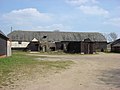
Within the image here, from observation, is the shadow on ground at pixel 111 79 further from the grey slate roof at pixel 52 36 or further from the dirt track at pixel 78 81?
the grey slate roof at pixel 52 36

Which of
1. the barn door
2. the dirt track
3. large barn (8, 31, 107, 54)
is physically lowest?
the dirt track

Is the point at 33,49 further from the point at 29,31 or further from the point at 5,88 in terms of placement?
the point at 5,88

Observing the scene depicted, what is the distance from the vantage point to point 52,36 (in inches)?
3172

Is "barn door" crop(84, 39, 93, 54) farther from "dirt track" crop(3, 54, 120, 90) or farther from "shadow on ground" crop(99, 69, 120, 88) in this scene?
"shadow on ground" crop(99, 69, 120, 88)

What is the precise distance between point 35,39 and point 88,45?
20747mm

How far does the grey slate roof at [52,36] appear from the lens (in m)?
77.6

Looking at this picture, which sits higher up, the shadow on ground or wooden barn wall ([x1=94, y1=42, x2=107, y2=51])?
wooden barn wall ([x1=94, y1=42, x2=107, y2=51])

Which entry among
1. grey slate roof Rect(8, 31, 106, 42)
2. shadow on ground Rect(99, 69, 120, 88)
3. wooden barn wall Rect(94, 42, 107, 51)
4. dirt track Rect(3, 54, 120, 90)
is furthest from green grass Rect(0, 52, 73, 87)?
wooden barn wall Rect(94, 42, 107, 51)

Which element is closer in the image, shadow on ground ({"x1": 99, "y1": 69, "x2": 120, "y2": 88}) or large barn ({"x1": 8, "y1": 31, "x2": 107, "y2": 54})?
shadow on ground ({"x1": 99, "y1": 69, "x2": 120, "y2": 88})

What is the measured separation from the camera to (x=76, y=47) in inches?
2515

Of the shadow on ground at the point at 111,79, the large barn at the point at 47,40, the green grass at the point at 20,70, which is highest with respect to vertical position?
the large barn at the point at 47,40

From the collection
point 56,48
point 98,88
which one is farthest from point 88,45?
point 98,88

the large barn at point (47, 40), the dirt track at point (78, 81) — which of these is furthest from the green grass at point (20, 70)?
the large barn at point (47, 40)

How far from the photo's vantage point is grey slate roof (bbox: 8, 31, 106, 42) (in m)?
77.6
